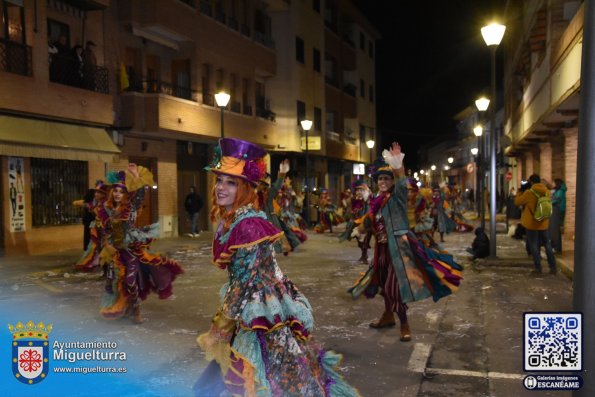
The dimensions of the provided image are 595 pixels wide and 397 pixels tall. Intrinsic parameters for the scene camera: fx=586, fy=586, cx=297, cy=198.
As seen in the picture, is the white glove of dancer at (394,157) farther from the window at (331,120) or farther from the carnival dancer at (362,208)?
the window at (331,120)

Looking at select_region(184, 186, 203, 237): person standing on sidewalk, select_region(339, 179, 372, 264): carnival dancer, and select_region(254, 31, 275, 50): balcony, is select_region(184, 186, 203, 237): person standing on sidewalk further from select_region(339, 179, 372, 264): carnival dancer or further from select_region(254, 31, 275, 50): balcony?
select_region(254, 31, 275, 50): balcony

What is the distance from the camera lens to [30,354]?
4.56 meters

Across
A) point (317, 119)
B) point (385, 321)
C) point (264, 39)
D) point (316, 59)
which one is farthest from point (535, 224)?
point (316, 59)

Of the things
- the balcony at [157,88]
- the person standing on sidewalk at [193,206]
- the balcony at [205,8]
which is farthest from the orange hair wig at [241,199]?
the balcony at [205,8]

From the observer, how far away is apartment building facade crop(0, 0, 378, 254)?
15.1 metres

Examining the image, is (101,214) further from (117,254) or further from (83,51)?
(83,51)

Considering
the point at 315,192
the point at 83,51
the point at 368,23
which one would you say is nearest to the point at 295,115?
the point at 315,192

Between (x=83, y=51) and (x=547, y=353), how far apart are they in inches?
641

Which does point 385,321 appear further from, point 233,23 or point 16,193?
point 233,23

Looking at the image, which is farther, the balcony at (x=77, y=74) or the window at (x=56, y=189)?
the balcony at (x=77, y=74)

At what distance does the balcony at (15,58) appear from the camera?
14.5m

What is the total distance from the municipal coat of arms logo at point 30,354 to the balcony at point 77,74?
13136 mm

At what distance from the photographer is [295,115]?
29484mm

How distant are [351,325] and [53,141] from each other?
10.9 m
